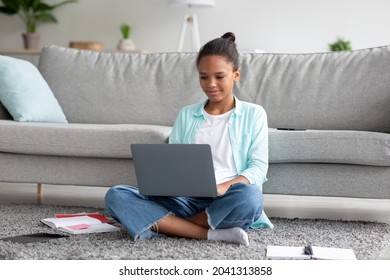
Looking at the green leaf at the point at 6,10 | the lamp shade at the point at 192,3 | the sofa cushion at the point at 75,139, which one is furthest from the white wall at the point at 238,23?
the sofa cushion at the point at 75,139

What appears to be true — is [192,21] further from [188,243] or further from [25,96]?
[188,243]

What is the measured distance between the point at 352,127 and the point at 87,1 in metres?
4.34

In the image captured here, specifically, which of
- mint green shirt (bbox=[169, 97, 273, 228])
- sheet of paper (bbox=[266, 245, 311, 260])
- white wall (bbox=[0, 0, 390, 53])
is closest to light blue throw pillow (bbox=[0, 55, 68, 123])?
mint green shirt (bbox=[169, 97, 273, 228])

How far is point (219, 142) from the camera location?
286 cm

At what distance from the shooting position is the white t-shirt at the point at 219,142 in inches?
111

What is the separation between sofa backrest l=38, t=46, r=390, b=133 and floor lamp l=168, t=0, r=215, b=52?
7.62 feet

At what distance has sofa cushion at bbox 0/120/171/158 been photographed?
346 centimetres

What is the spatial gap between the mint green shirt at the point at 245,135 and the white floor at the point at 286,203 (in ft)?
2.58

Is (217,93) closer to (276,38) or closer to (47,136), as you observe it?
(47,136)

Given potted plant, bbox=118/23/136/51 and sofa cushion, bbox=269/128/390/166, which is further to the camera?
potted plant, bbox=118/23/136/51

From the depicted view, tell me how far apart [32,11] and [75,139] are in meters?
4.38

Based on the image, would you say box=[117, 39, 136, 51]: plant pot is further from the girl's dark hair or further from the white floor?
the girl's dark hair

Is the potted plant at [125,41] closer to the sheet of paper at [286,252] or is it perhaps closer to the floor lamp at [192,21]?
the floor lamp at [192,21]
